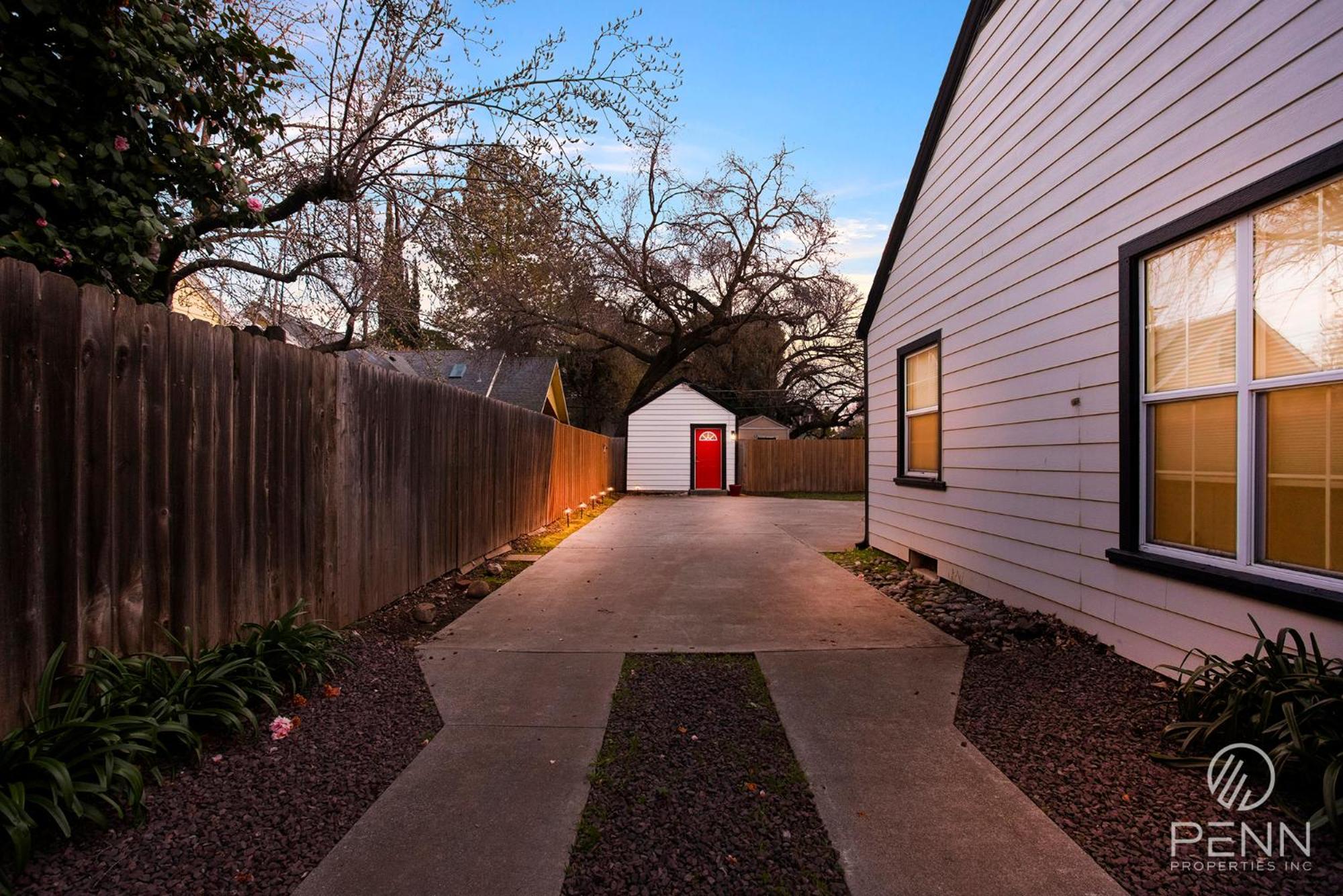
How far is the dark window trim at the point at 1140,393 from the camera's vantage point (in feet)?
8.61

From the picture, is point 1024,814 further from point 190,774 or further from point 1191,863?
point 190,774

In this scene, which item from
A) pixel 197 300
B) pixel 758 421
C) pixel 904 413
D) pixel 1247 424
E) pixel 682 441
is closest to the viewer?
pixel 1247 424

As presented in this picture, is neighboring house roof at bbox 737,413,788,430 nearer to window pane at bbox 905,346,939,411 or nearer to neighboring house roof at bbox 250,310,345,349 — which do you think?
window pane at bbox 905,346,939,411

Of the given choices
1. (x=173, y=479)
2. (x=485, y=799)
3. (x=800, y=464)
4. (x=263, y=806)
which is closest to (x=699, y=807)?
(x=485, y=799)

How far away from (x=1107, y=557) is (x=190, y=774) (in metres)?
4.64

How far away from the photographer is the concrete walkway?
194 centimetres

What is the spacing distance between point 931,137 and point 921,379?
249 centimetres

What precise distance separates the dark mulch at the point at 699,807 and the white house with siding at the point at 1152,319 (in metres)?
2.26

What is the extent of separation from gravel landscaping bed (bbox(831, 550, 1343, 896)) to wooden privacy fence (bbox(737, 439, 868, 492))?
16.7m

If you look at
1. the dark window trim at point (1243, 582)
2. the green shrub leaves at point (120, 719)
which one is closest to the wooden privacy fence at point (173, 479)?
the green shrub leaves at point (120, 719)

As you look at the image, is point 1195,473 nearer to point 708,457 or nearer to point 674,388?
point 708,457

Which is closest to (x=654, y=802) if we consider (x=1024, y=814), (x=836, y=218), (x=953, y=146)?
(x=1024, y=814)

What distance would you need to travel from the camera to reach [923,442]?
6871 mm

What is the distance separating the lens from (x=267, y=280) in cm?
579
